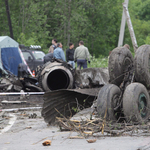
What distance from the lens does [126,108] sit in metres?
7.18

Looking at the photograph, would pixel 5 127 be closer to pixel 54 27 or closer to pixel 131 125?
pixel 131 125

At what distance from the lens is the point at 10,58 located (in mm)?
21594

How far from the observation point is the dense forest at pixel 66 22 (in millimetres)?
41969

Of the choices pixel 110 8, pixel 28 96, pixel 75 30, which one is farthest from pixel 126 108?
pixel 110 8

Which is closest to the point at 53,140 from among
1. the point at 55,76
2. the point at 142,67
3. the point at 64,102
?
the point at 64,102

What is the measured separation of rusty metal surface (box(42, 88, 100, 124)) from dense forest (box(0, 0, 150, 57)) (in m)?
28.5

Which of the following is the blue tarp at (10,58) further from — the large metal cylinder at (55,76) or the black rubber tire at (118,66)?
the black rubber tire at (118,66)

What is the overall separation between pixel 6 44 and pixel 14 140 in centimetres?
1614

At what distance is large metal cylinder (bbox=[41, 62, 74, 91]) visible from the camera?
14188 millimetres

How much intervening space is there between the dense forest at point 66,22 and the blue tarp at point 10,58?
13720 millimetres

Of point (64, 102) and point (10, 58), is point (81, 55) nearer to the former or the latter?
point (10, 58)

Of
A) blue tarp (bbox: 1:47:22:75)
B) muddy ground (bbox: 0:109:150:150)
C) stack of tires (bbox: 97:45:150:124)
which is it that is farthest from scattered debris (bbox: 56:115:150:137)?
blue tarp (bbox: 1:47:22:75)

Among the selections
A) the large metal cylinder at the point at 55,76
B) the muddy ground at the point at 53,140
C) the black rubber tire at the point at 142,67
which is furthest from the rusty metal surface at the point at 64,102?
the large metal cylinder at the point at 55,76

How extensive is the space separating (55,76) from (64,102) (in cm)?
707
